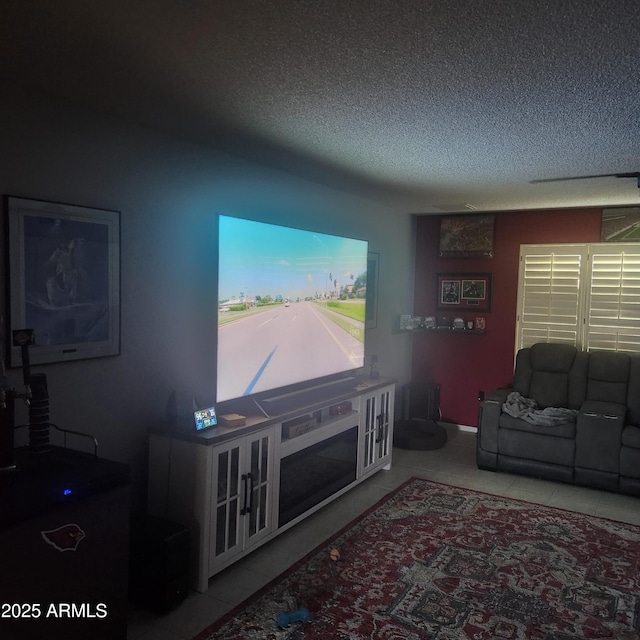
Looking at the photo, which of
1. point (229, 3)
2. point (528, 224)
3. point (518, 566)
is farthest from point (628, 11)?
point (528, 224)

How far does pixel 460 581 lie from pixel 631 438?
2080 millimetres

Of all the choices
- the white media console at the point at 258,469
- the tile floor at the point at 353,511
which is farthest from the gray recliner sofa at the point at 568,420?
the white media console at the point at 258,469

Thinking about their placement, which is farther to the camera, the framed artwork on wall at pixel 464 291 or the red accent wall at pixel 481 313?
the framed artwork on wall at pixel 464 291

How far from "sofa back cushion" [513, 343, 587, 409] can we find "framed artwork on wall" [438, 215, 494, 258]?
1205 millimetres

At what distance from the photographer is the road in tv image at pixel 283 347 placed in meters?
3.26

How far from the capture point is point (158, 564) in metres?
2.54

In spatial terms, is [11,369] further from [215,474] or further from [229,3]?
[229,3]

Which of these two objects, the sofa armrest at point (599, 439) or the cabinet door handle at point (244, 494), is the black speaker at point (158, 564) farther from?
the sofa armrest at point (599, 439)

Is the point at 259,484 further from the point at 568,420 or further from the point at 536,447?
the point at 568,420

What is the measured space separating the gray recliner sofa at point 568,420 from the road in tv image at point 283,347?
140cm

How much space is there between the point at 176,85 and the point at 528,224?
4.36 meters

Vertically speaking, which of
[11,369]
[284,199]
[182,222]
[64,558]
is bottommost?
[64,558]

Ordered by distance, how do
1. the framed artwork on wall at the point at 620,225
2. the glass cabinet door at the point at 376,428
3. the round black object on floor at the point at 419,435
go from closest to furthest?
the glass cabinet door at the point at 376,428 < the framed artwork on wall at the point at 620,225 < the round black object on floor at the point at 419,435

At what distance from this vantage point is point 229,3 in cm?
152
